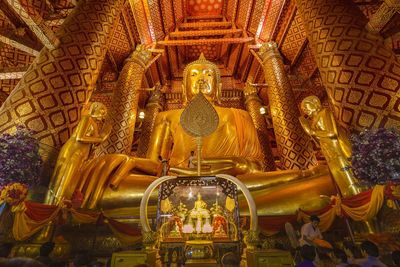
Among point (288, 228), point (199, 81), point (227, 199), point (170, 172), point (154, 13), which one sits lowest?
point (288, 228)

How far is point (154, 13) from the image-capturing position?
21.6ft

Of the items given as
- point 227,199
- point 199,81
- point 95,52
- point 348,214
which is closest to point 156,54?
point 199,81

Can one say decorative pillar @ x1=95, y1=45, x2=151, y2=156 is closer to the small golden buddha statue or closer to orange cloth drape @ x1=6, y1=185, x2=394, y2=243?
orange cloth drape @ x1=6, y1=185, x2=394, y2=243

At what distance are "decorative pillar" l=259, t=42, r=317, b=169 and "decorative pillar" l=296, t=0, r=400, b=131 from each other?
2.05 meters

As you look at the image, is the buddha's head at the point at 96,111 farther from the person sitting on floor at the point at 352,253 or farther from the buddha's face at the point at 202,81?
the person sitting on floor at the point at 352,253

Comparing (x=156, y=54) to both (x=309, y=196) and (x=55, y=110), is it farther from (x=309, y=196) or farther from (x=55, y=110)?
(x=309, y=196)

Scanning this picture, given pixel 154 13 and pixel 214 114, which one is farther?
pixel 154 13

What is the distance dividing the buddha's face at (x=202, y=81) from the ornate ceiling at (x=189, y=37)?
1.73m

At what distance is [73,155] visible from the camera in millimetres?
2680

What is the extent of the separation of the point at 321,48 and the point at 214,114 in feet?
5.00

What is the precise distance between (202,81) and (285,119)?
71.2 inches

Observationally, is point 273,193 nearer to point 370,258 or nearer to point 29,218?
point 370,258

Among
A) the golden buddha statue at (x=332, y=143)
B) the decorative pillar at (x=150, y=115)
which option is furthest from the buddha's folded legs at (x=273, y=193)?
the decorative pillar at (x=150, y=115)

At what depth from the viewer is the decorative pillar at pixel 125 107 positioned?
487 cm
